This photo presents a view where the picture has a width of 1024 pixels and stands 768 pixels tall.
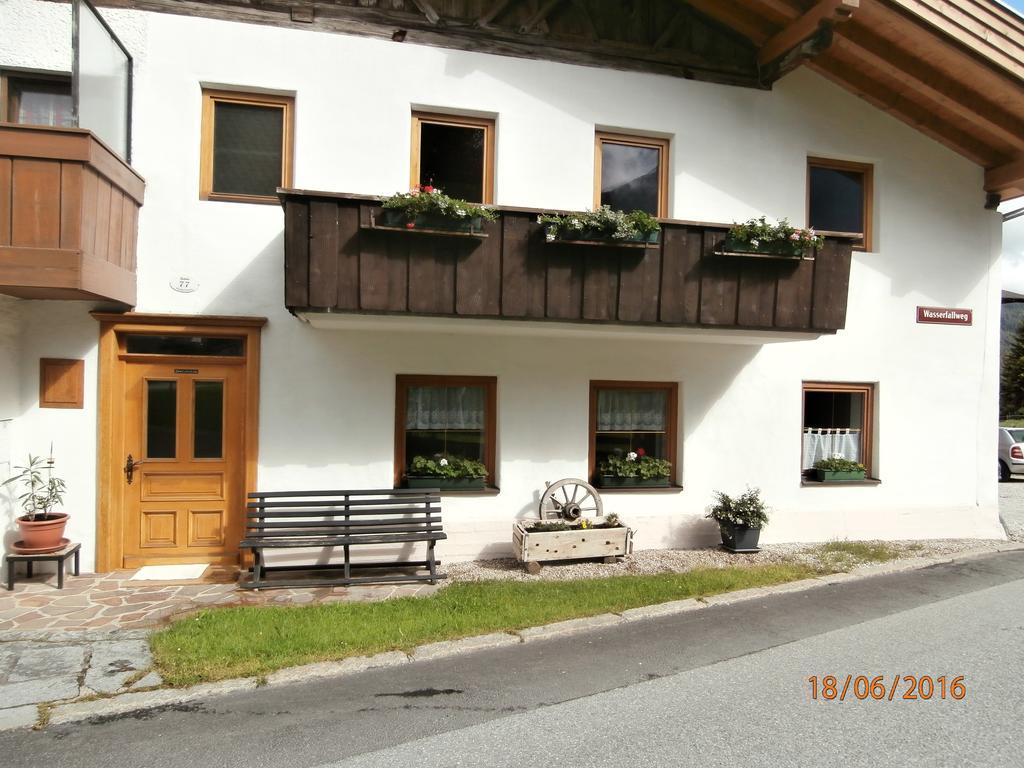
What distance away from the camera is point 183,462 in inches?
265

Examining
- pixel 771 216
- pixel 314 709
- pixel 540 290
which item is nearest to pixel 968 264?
pixel 771 216

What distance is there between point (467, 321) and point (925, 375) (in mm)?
6171

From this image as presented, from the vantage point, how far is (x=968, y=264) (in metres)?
8.62

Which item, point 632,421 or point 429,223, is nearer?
point 429,223

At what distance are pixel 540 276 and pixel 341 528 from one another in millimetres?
3126

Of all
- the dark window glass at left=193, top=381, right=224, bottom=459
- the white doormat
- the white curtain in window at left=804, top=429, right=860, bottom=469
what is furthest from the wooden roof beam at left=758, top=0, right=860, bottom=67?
the white doormat

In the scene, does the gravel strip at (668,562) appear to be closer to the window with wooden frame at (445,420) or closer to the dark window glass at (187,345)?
the window with wooden frame at (445,420)

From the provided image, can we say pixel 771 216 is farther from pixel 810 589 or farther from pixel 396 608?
pixel 396 608

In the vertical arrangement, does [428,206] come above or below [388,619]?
above

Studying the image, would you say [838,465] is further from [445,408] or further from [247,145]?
[247,145]

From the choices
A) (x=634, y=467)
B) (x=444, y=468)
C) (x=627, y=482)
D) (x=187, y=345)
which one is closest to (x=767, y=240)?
(x=634, y=467)

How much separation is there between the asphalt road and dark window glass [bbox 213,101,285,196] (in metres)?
5.00

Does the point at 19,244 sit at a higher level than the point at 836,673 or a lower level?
higher

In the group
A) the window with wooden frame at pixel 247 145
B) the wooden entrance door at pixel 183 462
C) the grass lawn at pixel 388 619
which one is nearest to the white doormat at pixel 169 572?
the wooden entrance door at pixel 183 462
